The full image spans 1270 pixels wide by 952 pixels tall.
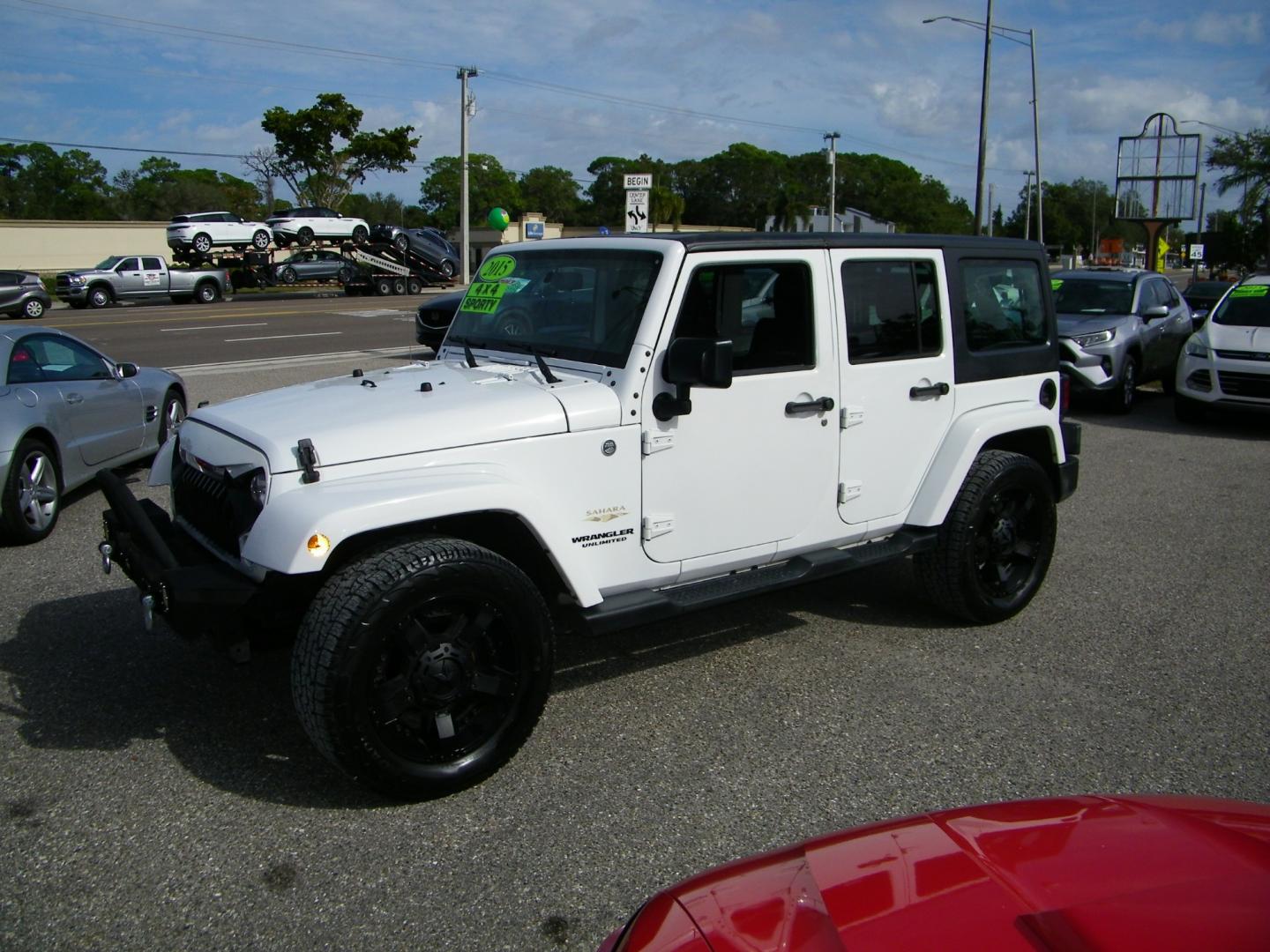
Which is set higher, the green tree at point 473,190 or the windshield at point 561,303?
the green tree at point 473,190

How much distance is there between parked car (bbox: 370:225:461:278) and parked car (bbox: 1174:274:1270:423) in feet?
99.5

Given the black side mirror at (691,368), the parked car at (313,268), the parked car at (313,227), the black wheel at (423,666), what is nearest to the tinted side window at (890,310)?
the black side mirror at (691,368)

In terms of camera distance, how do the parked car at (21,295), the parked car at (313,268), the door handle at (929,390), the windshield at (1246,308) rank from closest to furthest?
the door handle at (929,390)
the windshield at (1246,308)
the parked car at (21,295)
the parked car at (313,268)

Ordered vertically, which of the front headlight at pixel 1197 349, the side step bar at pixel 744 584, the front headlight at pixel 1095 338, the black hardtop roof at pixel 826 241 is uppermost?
the black hardtop roof at pixel 826 241

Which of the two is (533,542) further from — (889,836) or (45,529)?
(45,529)

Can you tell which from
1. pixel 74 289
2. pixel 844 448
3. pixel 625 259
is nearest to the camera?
pixel 625 259

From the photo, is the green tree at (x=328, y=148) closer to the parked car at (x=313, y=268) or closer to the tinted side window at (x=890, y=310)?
the parked car at (x=313, y=268)

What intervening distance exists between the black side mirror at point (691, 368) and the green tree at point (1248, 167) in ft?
147

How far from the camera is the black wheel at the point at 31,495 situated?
645cm

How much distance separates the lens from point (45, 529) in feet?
22.3

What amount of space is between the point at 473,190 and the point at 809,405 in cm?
11389

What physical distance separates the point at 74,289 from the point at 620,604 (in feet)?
106

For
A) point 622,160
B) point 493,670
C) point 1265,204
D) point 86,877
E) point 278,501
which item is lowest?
point 86,877

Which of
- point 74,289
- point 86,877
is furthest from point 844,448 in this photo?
point 74,289
